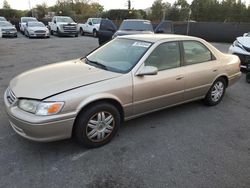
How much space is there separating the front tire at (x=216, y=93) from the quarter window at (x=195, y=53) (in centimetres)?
56

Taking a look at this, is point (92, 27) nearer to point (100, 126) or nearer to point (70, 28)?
point (70, 28)

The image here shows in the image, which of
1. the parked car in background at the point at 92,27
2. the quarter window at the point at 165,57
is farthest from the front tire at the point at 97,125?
the parked car in background at the point at 92,27

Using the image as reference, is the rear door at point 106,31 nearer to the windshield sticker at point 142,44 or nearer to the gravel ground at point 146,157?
the windshield sticker at point 142,44

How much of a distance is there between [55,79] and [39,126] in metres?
0.75

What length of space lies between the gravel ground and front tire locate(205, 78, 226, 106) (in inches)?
22.4

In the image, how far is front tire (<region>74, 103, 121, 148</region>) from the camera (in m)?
3.18

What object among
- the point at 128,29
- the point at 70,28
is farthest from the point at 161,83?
the point at 70,28

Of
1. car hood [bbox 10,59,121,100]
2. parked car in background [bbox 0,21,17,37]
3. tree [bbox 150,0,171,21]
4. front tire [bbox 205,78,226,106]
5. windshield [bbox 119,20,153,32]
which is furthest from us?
tree [bbox 150,0,171,21]

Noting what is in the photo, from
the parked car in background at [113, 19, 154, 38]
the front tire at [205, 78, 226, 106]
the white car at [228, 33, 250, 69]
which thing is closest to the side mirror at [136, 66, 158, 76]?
the front tire at [205, 78, 226, 106]

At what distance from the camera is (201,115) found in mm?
4605

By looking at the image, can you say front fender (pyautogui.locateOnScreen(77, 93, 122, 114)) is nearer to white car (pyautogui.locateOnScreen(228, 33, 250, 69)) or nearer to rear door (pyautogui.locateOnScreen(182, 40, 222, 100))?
rear door (pyautogui.locateOnScreen(182, 40, 222, 100))

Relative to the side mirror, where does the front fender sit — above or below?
below

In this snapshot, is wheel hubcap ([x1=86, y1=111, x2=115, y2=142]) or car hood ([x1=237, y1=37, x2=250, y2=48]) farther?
car hood ([x1=237, y1=37, x2=250, y2=48])

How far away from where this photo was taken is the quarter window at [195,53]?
4.36 meters
